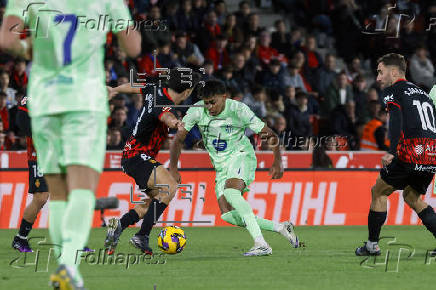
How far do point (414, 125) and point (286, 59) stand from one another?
10238mm

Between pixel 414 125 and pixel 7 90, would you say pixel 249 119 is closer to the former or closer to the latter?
pixel 414 125

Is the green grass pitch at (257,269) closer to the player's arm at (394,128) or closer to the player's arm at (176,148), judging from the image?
the player's arm at (176,148)

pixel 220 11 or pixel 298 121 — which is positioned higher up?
pixel 220 11

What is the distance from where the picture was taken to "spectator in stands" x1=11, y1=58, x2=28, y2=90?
1513 centimetres

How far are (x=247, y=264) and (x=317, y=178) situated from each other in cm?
600

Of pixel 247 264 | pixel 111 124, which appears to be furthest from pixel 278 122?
pixel 247 264

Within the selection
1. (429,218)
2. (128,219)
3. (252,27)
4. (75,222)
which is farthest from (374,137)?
(75,222)

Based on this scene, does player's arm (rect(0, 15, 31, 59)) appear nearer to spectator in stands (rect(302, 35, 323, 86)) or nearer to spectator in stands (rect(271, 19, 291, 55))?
spectator in stands (rect(302, 35, 323, 86))

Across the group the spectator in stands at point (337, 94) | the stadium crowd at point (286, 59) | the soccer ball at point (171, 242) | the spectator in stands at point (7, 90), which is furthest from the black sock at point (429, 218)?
the spectator in stands at point (337, 94)

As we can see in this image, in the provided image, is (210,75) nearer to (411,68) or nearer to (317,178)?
(317,178)

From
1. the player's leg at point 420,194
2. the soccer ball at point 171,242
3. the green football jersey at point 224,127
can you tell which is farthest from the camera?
the green football jersey at point 224,127

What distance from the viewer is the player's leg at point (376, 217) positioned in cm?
912

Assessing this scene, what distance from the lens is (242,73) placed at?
57.3 feet

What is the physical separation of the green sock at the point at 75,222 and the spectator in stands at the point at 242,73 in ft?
38.5
